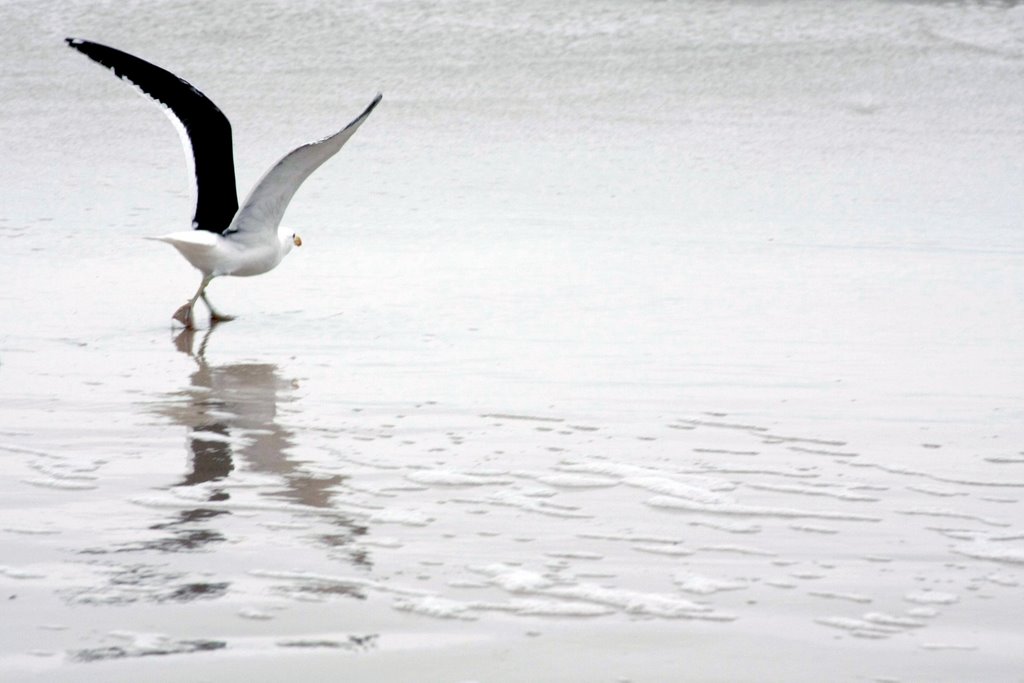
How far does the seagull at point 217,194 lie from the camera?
5.69 metres

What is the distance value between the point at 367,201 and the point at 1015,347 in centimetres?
427

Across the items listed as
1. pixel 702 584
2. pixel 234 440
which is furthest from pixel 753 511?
pixel 234 440

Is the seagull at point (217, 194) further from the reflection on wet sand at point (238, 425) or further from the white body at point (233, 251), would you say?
the reflection on wet sand at point (238, 425)

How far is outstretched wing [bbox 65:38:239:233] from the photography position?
6.01 m

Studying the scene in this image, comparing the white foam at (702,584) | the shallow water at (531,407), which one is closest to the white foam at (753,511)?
the shallow water at (531,407)

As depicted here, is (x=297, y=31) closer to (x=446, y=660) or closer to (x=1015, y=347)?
(x=1015, y=347)

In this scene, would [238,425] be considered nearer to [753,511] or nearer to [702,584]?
[753,511]

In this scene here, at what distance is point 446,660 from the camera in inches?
90.5

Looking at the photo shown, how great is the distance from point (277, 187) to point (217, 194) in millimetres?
313

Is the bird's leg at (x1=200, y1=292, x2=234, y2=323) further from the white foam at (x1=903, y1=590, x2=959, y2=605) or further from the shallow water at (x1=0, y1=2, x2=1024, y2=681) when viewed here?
the white foam at (x1=903, y1=590, x2=959, y2=605)

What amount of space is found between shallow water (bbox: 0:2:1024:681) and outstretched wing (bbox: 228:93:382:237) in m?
0.32

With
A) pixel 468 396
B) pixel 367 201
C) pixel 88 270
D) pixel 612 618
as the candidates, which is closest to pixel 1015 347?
pixel 468 396

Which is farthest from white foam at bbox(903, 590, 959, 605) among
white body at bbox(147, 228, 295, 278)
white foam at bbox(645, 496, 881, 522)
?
white body at bbox(147, 228, 295, 278)

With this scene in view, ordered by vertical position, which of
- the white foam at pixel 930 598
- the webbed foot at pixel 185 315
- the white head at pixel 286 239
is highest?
the white foam at pixel 930 598
